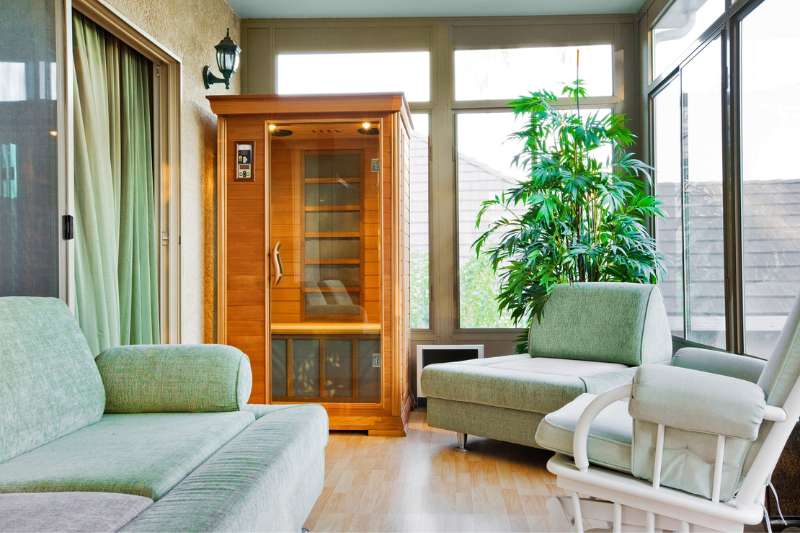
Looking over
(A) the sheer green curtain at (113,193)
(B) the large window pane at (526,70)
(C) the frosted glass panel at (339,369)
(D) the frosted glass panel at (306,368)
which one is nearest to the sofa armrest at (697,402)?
(A) the sheer green curtain at (113,193)

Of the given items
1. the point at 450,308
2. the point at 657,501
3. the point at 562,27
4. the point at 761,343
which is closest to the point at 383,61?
the point at 562,27

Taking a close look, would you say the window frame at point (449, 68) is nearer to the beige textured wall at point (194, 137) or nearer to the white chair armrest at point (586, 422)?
the beige textured wall at point (194, 137)

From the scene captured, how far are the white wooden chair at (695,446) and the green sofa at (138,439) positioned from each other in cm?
87

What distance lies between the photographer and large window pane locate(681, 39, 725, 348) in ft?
11.2

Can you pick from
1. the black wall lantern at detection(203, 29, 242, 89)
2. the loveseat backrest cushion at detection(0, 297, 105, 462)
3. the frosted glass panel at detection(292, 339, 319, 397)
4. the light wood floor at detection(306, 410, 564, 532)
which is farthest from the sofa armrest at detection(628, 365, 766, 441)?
the black wall lantern at detection(203, 29, 242, 89)

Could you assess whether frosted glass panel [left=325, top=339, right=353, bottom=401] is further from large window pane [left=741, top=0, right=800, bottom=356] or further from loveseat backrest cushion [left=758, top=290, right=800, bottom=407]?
loveseat backrest cushion [left=758, top=290, right=800, bottom=407]

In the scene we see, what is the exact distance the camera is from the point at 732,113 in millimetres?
3182

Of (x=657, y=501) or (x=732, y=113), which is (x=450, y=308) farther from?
(x=657, y=501)

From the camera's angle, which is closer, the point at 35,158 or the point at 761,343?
the point at 35,158

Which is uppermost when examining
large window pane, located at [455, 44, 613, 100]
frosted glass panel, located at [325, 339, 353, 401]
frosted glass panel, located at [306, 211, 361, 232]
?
large window pane, located at [455, 44, 613, 100]

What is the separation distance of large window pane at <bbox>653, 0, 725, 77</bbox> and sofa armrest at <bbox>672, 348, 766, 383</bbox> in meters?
1.95

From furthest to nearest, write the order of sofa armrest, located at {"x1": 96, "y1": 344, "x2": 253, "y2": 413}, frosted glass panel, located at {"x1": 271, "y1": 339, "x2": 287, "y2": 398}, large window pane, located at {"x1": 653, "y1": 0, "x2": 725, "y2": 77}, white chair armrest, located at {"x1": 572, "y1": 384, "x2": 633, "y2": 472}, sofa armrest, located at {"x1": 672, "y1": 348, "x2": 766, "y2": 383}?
frosted glass panel, located at {"x1": 271, "y1": 339, "x2": 287, "y2": 398}
large window pane, located at {"x1": 653, "y1": 0, "x2": 725, "y2": 77}
sofa armrest, located at {"x1": 96, "y1": 344, "x2": 253, "y2": 413}
sofa armrest, located at {"x1": 672, "y1": 348, "x2": 766, "y2": 383}
white chair armrest, located at {"x1": 572, "y1": 384, "x2": 633, "y2": 472}

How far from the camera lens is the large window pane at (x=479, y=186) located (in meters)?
4.70

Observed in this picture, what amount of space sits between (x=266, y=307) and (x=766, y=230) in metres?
2.58
